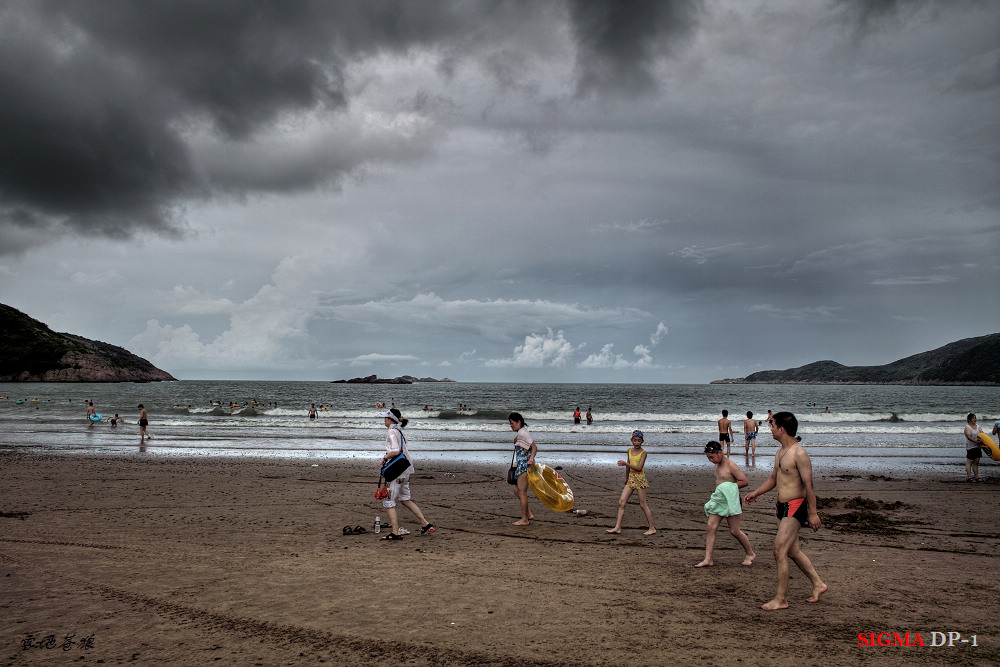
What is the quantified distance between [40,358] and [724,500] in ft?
537

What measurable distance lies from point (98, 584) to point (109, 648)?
2138 millimetres

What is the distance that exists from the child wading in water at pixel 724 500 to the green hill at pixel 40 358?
6290 inches

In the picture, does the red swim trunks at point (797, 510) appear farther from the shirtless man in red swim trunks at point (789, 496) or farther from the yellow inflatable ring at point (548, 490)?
the yellow inflatable ring at point (548, 490)

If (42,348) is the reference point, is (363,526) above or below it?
below

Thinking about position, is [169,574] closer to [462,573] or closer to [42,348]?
[462,573]

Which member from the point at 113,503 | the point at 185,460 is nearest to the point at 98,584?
the point at 113,503

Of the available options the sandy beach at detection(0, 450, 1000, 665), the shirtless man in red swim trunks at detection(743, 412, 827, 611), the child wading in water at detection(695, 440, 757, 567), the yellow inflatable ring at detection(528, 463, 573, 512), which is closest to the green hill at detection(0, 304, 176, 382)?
the sandy beach at detection(0, 450, 1000, 665)

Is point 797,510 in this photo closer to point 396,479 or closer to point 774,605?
point 774,605

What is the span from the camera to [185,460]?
20.1 m

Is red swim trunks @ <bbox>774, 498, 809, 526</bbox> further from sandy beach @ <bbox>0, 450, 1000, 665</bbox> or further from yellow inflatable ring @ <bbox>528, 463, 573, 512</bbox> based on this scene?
yellow inflatable ring @ <bbox>528, 463, 573, 512</bbox>

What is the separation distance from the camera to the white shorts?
905 cm

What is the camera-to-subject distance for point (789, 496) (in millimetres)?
5836

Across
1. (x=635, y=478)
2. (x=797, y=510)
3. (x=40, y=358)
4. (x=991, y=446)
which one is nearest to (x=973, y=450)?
(x=991, y=446)

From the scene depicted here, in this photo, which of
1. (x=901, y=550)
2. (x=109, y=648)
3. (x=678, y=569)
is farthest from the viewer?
(x=901, y=550)
